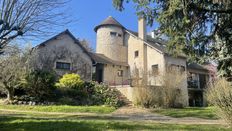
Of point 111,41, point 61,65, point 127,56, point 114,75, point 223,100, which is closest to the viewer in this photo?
point 223,100

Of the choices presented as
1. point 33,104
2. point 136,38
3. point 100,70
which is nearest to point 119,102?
point 33,104

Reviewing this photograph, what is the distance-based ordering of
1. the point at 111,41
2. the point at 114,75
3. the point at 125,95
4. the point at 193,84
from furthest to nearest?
the point at 111,41, the point at 193,84, the point at 114,75, the point at 125,95

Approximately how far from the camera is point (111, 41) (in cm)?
4072

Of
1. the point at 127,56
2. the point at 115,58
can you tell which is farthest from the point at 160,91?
the point at 127,56

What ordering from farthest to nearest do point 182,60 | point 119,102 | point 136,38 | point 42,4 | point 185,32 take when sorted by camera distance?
point 136,38, point 182,60, point 119,102, point 42,4, point 185,32

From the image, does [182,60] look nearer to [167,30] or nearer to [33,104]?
[33,104]

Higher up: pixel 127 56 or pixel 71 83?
pixel 127 56

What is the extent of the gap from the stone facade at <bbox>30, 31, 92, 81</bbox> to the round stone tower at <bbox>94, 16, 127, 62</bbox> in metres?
5.14

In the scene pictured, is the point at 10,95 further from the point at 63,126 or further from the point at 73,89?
the point at 63,126

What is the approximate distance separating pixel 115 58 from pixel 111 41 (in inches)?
88.1

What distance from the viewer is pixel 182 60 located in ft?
121

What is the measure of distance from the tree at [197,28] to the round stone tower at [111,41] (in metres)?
28.7

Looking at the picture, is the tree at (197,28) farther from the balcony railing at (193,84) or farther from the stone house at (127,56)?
the balcony railing at (193,84)

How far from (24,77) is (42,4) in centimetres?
1166
